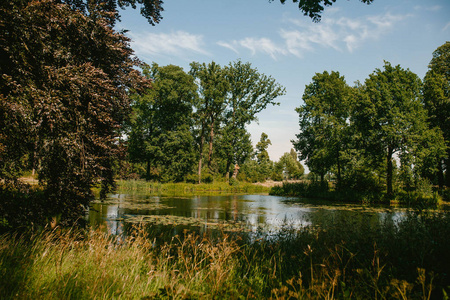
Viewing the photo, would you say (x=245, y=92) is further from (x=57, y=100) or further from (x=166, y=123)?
(x=57, y=100)

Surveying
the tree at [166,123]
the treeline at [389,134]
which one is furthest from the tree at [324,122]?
the tree at [166,123]

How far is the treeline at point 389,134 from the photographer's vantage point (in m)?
24.1

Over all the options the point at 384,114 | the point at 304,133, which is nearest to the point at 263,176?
the point at 304,133

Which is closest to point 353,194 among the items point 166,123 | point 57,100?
point 57,100

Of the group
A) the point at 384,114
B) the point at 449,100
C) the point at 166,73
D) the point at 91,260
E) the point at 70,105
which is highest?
the point at 166,73

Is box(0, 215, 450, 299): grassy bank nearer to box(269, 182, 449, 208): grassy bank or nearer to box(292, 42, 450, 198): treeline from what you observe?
box(269, 182, 449, 208): grassy bank

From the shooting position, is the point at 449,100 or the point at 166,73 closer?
the point at 449,100

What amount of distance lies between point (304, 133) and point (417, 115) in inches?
562

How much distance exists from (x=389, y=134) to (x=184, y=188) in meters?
23.8

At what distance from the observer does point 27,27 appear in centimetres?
647

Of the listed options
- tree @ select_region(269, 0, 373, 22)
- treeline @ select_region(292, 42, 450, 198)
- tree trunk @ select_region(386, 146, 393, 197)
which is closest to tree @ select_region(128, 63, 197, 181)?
treeline @ select_region(292, 42, 450, 198)

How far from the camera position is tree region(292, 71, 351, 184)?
30781mm

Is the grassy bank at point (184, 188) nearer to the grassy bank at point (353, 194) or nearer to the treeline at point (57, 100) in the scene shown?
the grassy bank at point (353, 194)

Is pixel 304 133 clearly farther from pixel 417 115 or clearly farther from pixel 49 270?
pixel 49 270
